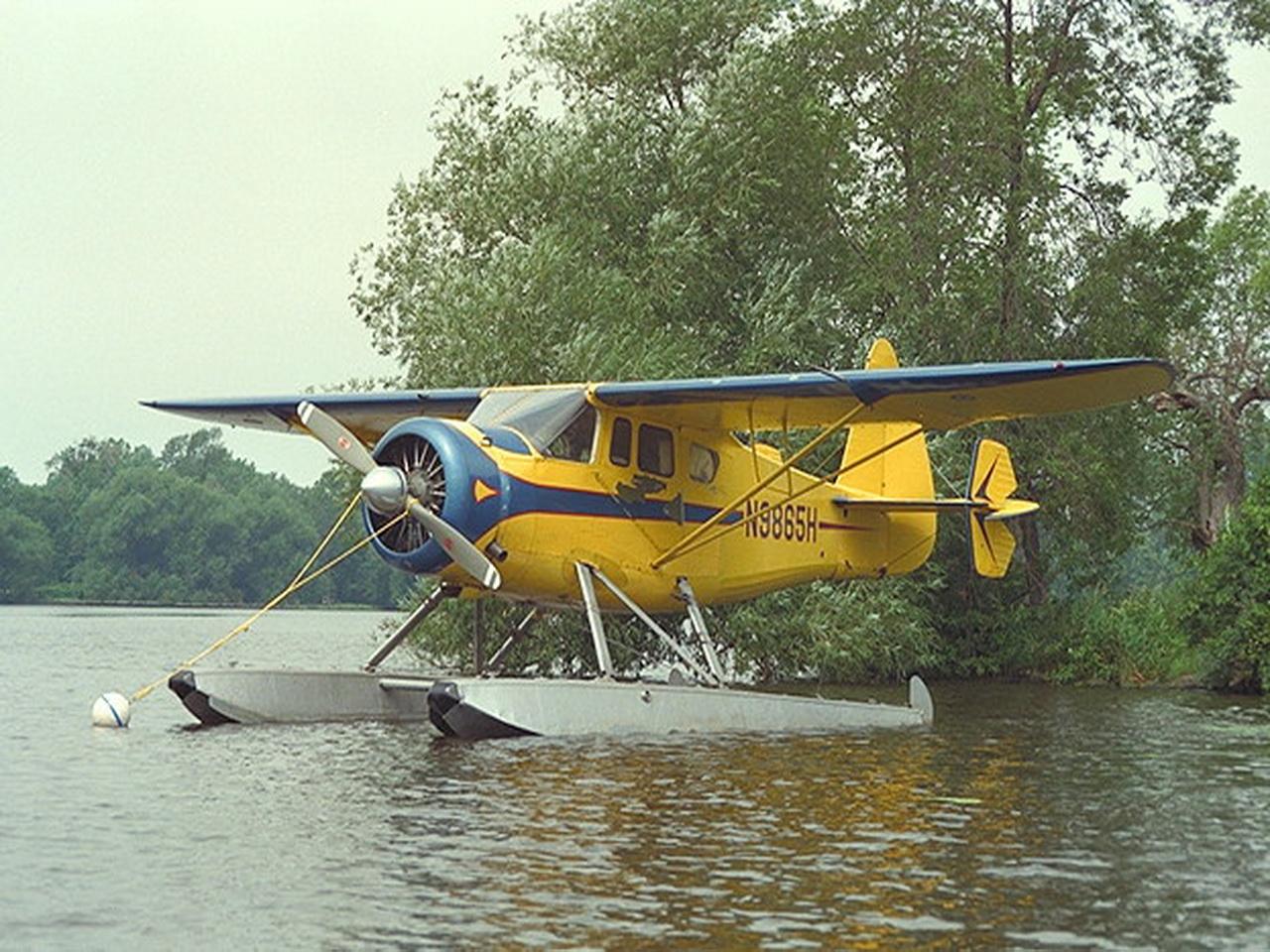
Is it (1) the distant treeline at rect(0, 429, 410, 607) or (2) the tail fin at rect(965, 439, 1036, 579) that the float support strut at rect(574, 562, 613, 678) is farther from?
(1) the distant treeline at rect(0, 429, 410, 607)

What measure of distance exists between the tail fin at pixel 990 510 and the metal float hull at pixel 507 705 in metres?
2.60

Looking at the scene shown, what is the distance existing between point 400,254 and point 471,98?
2727mm

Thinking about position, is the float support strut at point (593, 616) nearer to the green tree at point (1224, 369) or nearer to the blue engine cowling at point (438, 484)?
the blue engine cowling at point (438, 484)

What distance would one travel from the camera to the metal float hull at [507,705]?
1333 cm

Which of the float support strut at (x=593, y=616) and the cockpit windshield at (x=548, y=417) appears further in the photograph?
the cockpit windshield at (x=548, y=417)

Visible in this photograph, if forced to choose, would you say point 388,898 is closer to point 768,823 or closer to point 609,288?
point 768,823

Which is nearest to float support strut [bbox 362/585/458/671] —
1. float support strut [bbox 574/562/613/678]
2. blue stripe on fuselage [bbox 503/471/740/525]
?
float support strut [bbox 574/562/613/678]

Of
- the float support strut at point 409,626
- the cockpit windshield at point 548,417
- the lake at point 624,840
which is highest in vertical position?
the cockpit windshield at point 548,417

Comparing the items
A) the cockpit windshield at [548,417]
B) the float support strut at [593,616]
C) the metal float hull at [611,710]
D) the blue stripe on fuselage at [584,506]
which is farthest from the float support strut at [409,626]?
the metal float hull at [611,710]

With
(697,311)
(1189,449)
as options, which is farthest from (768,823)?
(1189,449)

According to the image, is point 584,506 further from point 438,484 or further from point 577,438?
point 438,484

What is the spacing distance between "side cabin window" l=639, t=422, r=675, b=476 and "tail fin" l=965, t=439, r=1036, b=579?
154 inches

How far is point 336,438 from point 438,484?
3.10 ft

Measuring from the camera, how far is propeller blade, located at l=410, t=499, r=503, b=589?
1346 centimetres
